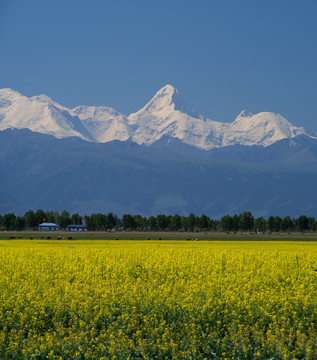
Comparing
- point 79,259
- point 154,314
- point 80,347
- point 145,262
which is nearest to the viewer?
point 80,347

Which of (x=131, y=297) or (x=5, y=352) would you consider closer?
(x=5, y=352)

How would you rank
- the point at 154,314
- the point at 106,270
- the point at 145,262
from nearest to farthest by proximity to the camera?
1. the point at 154,314
2. the point at 106,270
3. the point at 145,262

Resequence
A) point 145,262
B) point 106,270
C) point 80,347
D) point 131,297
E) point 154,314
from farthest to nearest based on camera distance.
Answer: point 145,262, point 106,270, point 131,297, point 154,314, point 80,347

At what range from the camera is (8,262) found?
3466 centimetres

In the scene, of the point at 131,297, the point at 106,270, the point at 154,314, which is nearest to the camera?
the point at 154,314

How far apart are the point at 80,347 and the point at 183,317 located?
16.3ft

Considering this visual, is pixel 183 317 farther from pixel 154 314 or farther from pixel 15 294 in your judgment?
pixel 15 294

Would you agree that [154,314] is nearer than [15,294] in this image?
Yes

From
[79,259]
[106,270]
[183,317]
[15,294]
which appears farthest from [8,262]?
[183,317]

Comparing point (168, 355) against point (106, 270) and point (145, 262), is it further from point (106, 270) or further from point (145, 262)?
point (145, 262)

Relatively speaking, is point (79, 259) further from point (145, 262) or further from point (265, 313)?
point (265, 313)

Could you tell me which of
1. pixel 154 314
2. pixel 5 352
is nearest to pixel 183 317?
pixel 154 314

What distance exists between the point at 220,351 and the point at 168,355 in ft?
6.33

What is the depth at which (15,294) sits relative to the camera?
2272cm
